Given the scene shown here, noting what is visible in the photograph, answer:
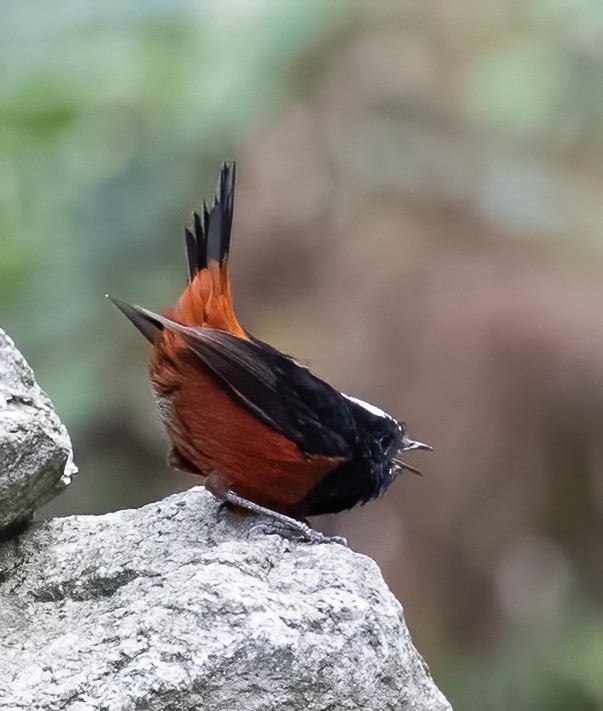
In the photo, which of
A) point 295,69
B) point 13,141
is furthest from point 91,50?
point 295,69

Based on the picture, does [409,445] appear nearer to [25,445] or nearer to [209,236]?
[209,236]

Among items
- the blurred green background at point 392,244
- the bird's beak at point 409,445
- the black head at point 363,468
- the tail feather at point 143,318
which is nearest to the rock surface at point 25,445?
the tail feather at point 143,318

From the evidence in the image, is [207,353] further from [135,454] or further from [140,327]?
[135,454]

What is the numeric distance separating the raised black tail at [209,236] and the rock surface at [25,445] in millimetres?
547

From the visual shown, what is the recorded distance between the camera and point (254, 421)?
2420 millimetres

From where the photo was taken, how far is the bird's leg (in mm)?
2217

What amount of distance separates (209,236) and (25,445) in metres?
0.82

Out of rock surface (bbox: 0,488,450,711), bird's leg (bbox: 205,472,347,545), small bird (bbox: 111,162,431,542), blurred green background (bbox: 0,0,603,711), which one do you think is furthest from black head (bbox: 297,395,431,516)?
blurred green background (bbox: 0,0,603,711)

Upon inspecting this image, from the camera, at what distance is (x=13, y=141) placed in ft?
14.3

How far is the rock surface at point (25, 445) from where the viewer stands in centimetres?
208

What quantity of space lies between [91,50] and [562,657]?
9.64 ft

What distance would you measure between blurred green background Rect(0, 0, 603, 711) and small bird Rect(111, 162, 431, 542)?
127cm

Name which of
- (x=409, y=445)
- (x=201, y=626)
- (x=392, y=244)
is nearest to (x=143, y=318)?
(x=409, y=445)

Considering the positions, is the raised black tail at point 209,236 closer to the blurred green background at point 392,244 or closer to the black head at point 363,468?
the black head at point 363,468
